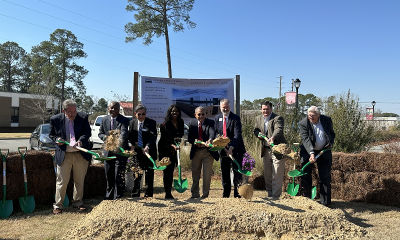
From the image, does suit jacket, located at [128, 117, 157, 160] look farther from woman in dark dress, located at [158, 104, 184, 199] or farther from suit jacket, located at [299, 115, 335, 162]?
suit jacket, located at [299, 115, 335, 162]

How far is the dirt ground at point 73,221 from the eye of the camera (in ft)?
11.7

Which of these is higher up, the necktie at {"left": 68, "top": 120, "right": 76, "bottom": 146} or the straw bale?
the necktie at {"left": 68, "top": 120, "right": 76, "bottom": 146}

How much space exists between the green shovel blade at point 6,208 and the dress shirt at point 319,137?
4828 mm

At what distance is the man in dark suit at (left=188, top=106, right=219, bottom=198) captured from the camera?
15.4 feet

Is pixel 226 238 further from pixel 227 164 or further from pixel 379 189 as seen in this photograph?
pixel 379 189

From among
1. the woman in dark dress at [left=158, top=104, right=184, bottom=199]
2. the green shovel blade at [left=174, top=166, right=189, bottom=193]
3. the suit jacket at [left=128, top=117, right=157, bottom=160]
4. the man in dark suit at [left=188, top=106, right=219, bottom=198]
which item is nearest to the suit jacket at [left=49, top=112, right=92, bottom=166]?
the suit jacket at [left=128, top=117, right=157, bottom=160]

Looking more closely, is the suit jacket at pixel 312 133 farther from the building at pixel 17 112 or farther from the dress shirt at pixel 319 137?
the building at pixel 17 112

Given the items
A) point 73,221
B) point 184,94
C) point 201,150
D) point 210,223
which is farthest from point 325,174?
point 73,221

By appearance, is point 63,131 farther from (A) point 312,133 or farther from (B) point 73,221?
(A) point 312,133

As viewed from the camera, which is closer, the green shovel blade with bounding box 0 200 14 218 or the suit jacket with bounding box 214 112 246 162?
the green shovel blade with bounding box 0 200 14 218

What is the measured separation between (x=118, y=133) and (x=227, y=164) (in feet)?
6.01

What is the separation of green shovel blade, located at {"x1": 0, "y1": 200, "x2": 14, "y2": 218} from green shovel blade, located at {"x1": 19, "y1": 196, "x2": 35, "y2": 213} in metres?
Result: 0.15

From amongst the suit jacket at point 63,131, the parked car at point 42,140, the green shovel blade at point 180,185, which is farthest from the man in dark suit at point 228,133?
the parked car at point 42,140

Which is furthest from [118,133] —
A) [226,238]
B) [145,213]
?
[226,238]
